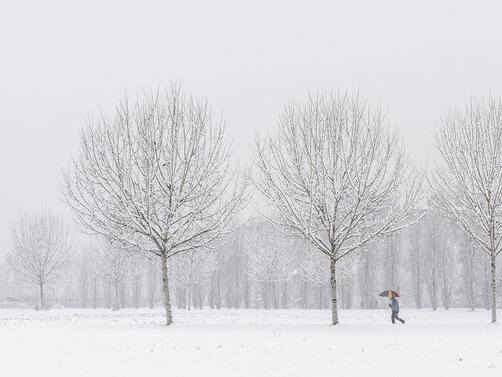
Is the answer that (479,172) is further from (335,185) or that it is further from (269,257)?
Result: (269,257)

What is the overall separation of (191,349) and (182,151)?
9573 millimetres

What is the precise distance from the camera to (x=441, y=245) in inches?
2077

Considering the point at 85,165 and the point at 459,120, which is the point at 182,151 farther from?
the point at 459,120

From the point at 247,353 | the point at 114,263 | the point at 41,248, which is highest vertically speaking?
the point at 41,248

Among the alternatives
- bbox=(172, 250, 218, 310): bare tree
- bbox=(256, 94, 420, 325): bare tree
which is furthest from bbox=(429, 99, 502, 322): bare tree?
bbox=(172, 250, 218, 310): bare tree

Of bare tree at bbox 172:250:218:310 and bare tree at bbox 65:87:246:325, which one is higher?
bare tree at bbox 65:87:246:325

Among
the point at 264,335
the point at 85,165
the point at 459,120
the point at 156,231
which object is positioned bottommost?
the point at 264,335

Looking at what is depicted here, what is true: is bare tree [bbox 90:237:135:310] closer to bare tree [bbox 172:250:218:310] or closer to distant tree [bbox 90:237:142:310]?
distant tree [bbox 90:237:142:310]

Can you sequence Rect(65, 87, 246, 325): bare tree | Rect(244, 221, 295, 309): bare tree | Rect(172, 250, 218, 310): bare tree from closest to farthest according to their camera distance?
Rect(65, 87, 246, 325): bare tree < Rect(172, 250, 218, 310): bare tree < Rect(244, 221, 295, 309): bare tree

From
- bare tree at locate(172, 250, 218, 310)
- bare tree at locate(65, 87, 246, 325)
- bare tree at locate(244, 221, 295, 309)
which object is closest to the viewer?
bare tree at locate(65, 87, 246, 325)

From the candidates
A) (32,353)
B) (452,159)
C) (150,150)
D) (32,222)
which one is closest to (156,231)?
(150,150)

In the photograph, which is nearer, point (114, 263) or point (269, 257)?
point (114, 263)

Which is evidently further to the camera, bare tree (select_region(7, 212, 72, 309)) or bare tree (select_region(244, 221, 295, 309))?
bare tree (select_region(244, 221, 295, 309))

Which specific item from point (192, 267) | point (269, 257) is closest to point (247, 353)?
point (192, 267)
